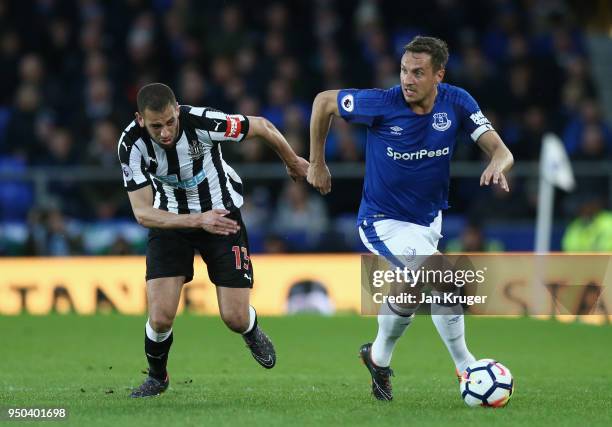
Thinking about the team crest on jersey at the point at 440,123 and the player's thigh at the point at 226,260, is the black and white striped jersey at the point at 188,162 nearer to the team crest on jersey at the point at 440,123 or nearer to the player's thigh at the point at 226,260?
the player's thigh at the point at 226,260

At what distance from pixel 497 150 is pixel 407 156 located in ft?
1.85

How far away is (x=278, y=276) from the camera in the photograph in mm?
14172

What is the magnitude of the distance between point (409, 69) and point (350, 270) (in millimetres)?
6765

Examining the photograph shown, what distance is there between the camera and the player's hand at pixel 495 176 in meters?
7.06

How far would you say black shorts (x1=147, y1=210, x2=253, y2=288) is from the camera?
7.96 metres

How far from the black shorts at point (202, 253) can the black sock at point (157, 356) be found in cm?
43

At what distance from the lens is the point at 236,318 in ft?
26.4

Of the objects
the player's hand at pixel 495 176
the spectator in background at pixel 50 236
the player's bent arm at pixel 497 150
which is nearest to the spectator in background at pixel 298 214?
the spectator in background at pixel 50 236

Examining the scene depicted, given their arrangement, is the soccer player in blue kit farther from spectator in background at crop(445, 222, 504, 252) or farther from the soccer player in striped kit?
spectator in background at crop(445, 222, 504, 252)

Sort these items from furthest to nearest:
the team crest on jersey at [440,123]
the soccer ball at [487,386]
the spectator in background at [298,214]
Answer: the spectator in background at [298,214] → the team crest on jersey at [440,123] → the soccer ball at [487,386]

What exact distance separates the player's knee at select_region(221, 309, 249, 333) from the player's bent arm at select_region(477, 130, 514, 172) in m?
1.89

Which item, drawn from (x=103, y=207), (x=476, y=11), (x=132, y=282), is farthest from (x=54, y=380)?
(x=476, y=11)

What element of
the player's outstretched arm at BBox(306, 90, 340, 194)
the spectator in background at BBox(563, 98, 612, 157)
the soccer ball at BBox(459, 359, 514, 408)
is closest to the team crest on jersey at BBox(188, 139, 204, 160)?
the player's outstretched arm at BBox(306, 90, 340, 194)

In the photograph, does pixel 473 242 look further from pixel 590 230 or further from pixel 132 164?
pixel 132 164
